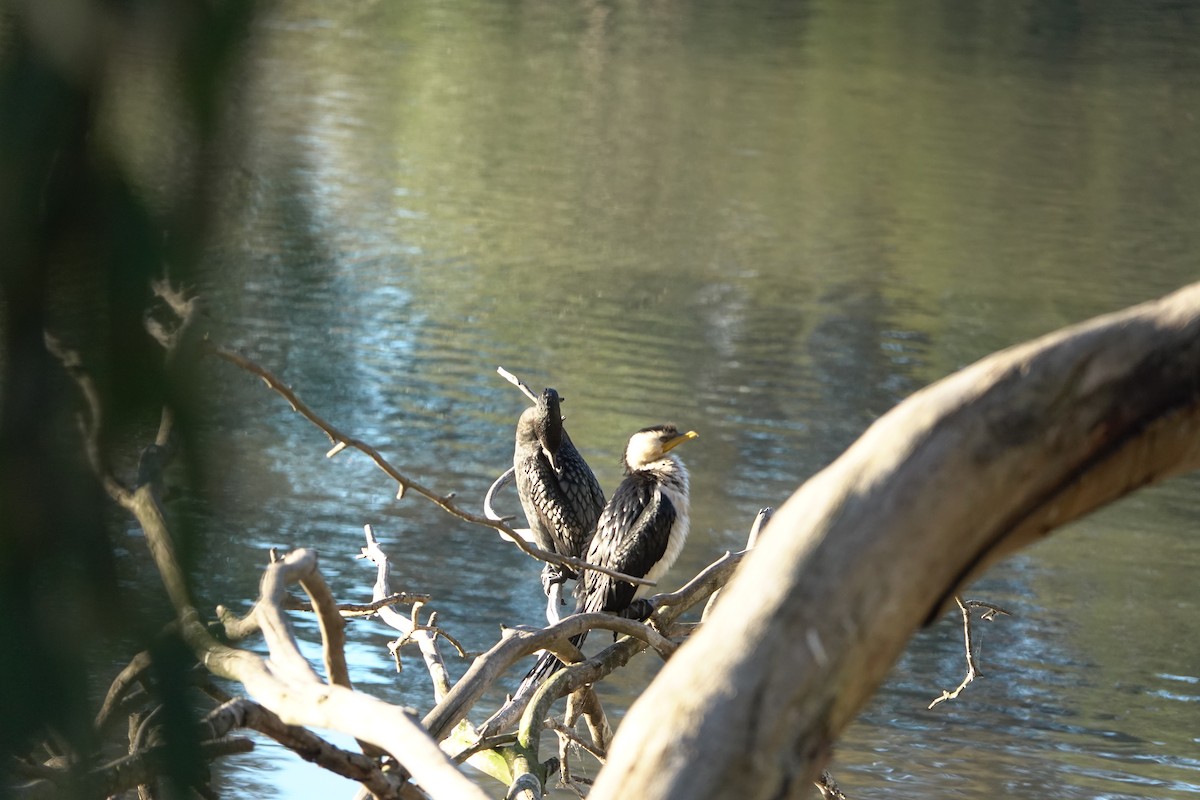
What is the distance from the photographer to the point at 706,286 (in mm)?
10594

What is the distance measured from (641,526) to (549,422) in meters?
0.62

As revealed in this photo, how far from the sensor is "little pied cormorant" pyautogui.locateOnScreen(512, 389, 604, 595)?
4.31m

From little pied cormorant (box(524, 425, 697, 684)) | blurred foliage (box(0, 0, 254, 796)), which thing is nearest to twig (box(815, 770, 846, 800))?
little pied cormorant (box(524, 425, 697, 684))

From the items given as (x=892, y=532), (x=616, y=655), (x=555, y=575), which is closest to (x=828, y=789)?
(x=616, y=655)

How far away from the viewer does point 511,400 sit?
793cm

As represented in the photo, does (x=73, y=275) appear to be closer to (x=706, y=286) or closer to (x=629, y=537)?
(x=629, y=537)

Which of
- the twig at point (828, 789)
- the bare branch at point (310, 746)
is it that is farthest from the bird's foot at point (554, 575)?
the bare branch at point (310, 746)

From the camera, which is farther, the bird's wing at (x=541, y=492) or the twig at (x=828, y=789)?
the bird's wing at (x=541, y=492)

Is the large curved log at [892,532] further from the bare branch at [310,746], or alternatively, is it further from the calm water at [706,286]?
the bare branch at [310,746]

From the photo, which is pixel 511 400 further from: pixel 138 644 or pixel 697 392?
pixel 138 644

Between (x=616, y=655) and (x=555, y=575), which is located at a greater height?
(x=616, y=655)

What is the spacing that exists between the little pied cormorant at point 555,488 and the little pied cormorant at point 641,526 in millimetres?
388

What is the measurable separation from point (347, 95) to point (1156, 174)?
8.48 meters

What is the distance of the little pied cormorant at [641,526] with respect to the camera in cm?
355
